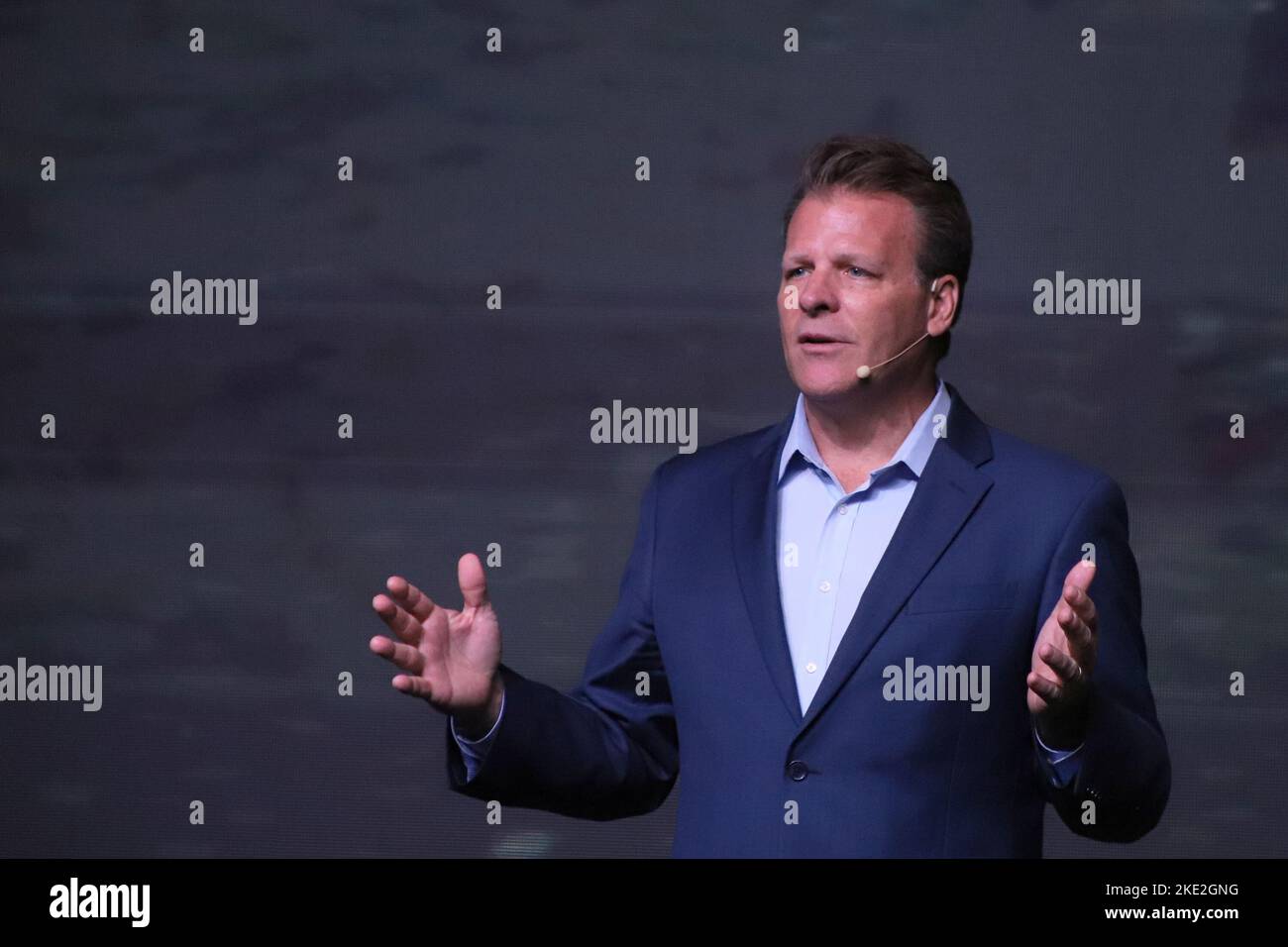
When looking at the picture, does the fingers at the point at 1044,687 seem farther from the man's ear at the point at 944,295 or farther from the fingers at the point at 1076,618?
the man's ear at the point at 944,295

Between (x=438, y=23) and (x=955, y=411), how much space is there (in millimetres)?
1438

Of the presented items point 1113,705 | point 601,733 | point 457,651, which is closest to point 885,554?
point 1113,705

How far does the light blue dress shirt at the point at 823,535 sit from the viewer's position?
2447 millimetres

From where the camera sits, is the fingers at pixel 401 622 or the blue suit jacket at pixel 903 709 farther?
the blue suit jacket at pixel 903 709

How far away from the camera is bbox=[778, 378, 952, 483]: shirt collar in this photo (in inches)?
99.3

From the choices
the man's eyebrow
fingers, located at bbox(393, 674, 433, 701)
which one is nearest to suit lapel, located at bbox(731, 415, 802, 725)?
the man's eyebrow

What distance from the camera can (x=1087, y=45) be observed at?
332 centimetres

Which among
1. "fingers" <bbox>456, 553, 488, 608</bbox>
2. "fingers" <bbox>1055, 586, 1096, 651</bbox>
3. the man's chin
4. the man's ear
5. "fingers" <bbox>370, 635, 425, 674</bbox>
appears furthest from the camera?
the man's ear

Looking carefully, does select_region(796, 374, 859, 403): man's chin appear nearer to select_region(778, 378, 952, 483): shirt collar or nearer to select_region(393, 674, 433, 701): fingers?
select_region(778, 378, 952, 483): shirt collar

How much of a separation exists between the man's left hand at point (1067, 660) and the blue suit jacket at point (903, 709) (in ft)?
0.24

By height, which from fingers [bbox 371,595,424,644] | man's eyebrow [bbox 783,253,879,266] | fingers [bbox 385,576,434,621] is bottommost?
fingers [bbox 371,595,424,644]

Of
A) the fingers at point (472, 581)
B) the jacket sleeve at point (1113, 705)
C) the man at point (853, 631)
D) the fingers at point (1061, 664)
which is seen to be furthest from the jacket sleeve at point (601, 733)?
the fingers at point (1061, 664)
